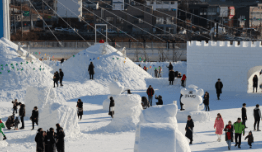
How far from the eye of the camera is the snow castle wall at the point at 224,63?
2489 centimetres

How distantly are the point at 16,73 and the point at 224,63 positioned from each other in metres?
11.8

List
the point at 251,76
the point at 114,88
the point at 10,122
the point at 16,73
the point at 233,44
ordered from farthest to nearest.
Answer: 1. the point at 251,76
2. the point at 233,44
3. the point at 16,73
4. the point at 114,88
5. the point at 10,122

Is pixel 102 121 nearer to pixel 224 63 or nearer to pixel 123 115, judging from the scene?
pixel 123 115

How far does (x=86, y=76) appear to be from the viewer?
2547cm

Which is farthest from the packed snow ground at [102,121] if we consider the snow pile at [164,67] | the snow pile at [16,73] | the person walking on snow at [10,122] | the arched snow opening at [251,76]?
the snow pile at [164,67]

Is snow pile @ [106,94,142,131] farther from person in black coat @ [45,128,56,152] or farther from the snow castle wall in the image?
the snow castle wall

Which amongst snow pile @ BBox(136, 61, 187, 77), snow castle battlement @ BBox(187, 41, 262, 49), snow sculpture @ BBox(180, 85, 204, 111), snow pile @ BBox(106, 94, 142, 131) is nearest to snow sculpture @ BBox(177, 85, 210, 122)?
snow sculpture @ BBox(180, 85, 204, 111)

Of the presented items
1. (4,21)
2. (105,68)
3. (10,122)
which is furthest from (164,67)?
(10,122)

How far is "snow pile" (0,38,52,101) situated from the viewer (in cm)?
2214

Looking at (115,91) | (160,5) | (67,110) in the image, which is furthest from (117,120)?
(160,5)

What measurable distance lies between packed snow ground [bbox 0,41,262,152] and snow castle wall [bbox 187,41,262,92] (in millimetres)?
786

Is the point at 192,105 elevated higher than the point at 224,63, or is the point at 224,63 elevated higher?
the point at 224,63

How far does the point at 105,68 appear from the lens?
85.0 ft

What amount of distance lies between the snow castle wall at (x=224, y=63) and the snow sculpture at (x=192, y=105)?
7992mm
